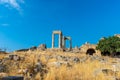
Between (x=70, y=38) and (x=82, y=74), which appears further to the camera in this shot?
(x=70, y=38)

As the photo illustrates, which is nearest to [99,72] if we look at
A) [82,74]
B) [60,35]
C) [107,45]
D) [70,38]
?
[82,74]

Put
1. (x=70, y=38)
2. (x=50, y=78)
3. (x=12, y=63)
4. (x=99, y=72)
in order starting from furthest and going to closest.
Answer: (x=70, y=38)
(x=12, y=63)
(x=99, y=72)
(x=50, y=78)

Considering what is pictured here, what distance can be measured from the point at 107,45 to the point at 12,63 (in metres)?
34.7

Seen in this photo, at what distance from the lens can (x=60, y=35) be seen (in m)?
60.7

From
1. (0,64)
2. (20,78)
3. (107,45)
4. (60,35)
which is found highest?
(60,35)

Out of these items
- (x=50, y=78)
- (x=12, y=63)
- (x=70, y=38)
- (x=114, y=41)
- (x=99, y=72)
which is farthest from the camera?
(x=70, y=38)

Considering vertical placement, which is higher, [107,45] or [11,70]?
[107,45]

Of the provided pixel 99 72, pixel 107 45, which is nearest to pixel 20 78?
pixel 99 72

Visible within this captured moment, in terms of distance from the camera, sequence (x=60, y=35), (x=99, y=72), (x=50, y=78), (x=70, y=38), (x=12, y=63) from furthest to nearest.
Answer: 1. (x=70, y=38)
2. (x=60, y=35)
3. (x=12, y=63)
4. (x=99, y=72)
5. (x=50, y=78)

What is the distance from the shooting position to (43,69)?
13312mm

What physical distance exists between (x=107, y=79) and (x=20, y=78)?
421cm

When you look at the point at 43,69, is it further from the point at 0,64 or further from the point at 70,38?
the point at 70,38

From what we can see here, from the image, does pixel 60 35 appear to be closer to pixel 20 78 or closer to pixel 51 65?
pixel 51 65

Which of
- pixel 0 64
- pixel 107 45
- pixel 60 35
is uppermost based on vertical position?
pixel 60 35
